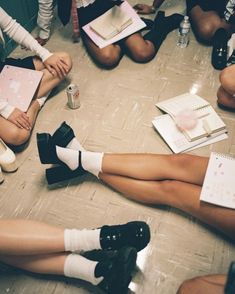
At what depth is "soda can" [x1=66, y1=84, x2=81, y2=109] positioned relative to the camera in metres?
1.92

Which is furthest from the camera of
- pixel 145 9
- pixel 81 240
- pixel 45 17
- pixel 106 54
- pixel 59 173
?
pixel 145 9

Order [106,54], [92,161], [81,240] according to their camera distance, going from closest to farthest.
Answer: [81,240] → [92,161] → [106,54]

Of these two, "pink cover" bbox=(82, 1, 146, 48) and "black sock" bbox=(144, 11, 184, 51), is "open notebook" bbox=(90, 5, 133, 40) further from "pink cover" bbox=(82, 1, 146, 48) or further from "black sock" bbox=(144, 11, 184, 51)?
"black sock" bbox=(144, 11, 184, 51)

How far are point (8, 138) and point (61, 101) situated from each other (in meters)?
0.44

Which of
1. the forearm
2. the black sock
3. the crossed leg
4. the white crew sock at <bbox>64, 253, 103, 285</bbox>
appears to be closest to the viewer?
the white crew sock at <bbox>64, 253, 103, 285</bbox>

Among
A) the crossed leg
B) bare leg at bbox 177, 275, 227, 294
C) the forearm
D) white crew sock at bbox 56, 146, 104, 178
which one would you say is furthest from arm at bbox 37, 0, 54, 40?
bare leg at bbox 177, 275, 227, 294

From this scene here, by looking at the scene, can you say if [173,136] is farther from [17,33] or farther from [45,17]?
[45,17]

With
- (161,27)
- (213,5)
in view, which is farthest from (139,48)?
(213,5)

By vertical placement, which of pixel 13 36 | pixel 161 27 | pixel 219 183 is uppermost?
pixel 13 36

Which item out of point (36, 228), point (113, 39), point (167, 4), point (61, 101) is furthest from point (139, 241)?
point (167, 4)

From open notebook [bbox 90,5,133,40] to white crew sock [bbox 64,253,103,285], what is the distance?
1.40 meters

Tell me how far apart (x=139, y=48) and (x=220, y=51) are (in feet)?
1.61

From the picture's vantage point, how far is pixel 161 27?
2393 mm

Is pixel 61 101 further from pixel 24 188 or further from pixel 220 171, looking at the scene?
pixel 220 171
